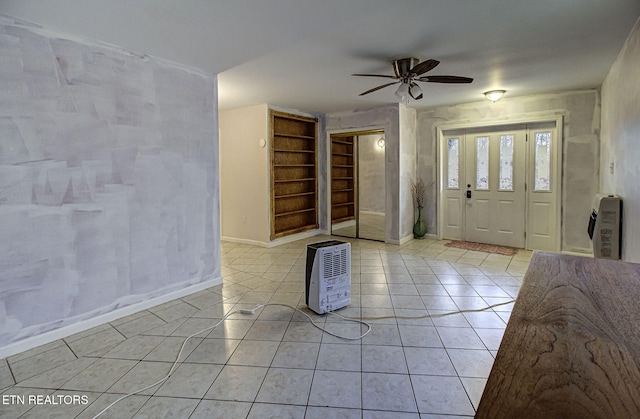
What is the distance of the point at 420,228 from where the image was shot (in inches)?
243

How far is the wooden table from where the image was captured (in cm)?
61

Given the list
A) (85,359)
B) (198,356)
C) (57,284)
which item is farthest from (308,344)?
(57,284)

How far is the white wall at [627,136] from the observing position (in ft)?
8.73

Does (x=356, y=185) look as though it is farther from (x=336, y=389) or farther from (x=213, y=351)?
(x=336, y=389)

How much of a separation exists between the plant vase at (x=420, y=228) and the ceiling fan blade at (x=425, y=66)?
3.26 meters

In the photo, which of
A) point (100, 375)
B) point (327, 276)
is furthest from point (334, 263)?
point (100, 375)

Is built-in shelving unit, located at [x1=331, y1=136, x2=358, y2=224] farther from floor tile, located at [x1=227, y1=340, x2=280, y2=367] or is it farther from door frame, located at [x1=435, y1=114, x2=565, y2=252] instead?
floor tile, located at [x1=227, y1=340, x2=280, y2=367]

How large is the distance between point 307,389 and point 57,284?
2064 millimetres

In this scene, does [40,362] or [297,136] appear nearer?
[40,362]

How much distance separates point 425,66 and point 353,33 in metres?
0.78

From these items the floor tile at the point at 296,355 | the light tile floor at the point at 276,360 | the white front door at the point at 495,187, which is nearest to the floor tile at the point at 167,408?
the light tile floor at the point at 276,360

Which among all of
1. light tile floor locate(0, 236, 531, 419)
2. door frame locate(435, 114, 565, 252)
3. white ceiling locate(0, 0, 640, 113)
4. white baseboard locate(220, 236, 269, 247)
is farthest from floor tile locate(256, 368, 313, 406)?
door frame locate(435, 114, 565, 252)

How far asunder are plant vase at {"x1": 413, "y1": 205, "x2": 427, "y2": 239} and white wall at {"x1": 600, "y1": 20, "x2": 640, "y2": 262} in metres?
2.71

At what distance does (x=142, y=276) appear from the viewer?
3.11 metres
